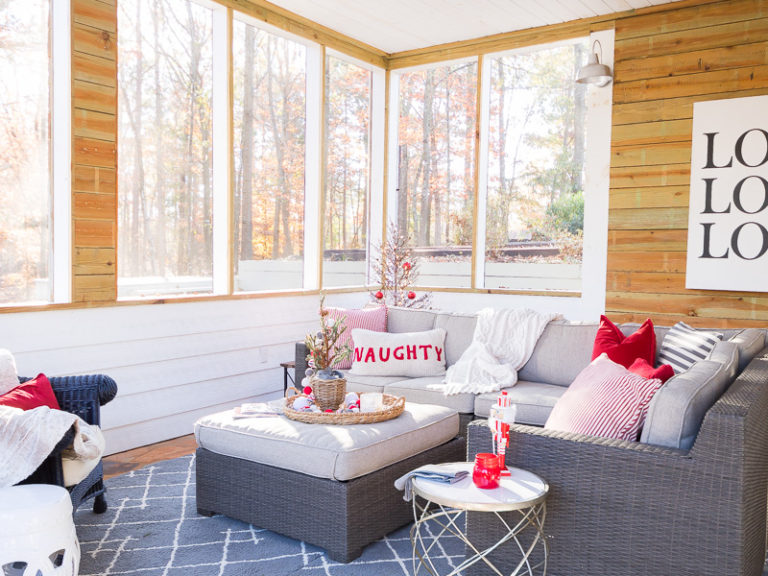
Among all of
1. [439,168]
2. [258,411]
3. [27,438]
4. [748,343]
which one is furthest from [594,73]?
[27,438]

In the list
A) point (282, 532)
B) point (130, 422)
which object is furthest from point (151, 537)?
point (130, 422)

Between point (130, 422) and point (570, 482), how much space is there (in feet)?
9.48

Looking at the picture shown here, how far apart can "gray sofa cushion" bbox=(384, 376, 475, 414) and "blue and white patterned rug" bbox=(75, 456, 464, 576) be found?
89 centimetres

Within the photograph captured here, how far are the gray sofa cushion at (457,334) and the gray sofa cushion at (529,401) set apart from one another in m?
0.55

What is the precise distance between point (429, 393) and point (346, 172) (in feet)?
8.98

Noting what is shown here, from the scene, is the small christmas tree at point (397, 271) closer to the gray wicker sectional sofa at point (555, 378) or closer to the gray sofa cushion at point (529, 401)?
the gray wicker sectional sofa at point (555, 378)

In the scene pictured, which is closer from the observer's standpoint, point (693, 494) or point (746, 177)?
point (693, 494)

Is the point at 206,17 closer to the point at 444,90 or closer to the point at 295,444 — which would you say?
the point at 444,90

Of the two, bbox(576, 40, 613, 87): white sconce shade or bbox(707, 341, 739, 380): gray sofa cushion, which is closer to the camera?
bbox(707, 341, 739, 380): gray sofa cushion

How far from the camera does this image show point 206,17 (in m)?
4.61

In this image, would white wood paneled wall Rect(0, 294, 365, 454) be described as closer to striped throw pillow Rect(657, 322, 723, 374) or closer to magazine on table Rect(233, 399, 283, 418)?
magazine on table Rect(233, 399, 283, 418)

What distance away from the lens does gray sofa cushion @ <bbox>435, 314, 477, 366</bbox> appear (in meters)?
4.24

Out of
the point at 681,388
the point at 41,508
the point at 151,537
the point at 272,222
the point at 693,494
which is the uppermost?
the point at 272,222

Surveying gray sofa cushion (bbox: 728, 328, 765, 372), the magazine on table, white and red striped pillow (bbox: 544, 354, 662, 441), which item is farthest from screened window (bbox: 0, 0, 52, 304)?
gray sofa cushion (bbox: 728, 328, 765, 372)
